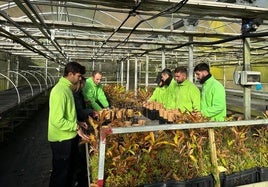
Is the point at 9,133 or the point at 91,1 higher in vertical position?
the point at 91,1

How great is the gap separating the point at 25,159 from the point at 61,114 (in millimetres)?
2628

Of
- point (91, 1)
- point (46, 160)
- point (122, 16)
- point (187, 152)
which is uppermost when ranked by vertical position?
point (122, 16)

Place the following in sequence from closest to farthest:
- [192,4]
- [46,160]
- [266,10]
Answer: [192,4] < [266,10] < [46,160]

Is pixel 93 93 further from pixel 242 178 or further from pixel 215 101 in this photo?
pixel 242 178

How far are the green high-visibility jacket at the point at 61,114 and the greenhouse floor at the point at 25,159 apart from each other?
1272 millimetres

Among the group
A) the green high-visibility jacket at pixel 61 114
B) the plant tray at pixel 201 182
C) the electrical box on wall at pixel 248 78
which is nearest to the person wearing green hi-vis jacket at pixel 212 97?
the electrical box on wall at pixel 248 78

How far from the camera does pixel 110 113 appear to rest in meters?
3.51

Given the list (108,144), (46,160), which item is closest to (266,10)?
(108,144)

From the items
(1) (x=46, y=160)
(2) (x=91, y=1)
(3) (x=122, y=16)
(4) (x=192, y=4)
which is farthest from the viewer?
(3) (x=122, y=16)

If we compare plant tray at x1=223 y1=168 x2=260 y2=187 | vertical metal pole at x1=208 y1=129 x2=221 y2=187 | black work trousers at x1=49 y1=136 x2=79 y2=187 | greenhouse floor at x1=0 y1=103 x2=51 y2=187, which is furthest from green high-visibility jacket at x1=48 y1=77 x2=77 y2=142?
plant tray at x1=223 y1=168 x2=260 y2=187

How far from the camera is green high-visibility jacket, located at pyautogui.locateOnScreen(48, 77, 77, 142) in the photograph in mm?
2955

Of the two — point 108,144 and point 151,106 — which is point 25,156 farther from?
point 108,144

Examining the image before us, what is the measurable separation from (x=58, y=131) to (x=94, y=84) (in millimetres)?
2323

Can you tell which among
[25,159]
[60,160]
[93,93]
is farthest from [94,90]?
[60,160]
